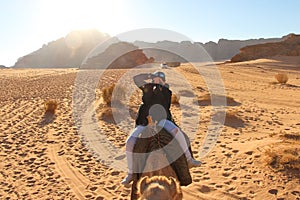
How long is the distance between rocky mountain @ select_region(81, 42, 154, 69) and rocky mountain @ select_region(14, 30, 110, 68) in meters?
31.3

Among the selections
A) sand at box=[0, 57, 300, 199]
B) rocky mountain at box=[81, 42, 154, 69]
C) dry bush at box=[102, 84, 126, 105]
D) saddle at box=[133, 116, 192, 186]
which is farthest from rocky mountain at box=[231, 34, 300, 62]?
saddle at box=[133, 116, 192, 186]

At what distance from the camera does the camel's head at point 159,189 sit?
2.64 metres

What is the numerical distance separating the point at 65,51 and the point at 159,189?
103827mm

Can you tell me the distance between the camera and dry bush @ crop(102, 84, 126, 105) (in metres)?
13.5

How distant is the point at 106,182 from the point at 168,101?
282 cm

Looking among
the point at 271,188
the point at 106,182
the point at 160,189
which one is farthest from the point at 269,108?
the point at 160,189

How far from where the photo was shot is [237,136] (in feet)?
29.6

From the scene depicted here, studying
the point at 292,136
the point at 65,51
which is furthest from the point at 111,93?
the point at 65,51

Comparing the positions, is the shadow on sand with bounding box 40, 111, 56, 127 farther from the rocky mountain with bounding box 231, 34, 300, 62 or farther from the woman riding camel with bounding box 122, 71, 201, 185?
the rocky mountain with bounding box 231, 34, 300, 62

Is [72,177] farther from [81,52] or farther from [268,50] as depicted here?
[81,52]

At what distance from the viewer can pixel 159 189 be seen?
267 centimetres

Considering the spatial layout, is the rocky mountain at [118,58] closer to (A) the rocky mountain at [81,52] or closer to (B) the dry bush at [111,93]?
(A) the rocky mountain at [81,52]

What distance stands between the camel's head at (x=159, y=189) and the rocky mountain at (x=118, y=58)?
172ft

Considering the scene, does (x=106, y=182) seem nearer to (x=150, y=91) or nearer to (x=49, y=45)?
(x=150, y=91)
